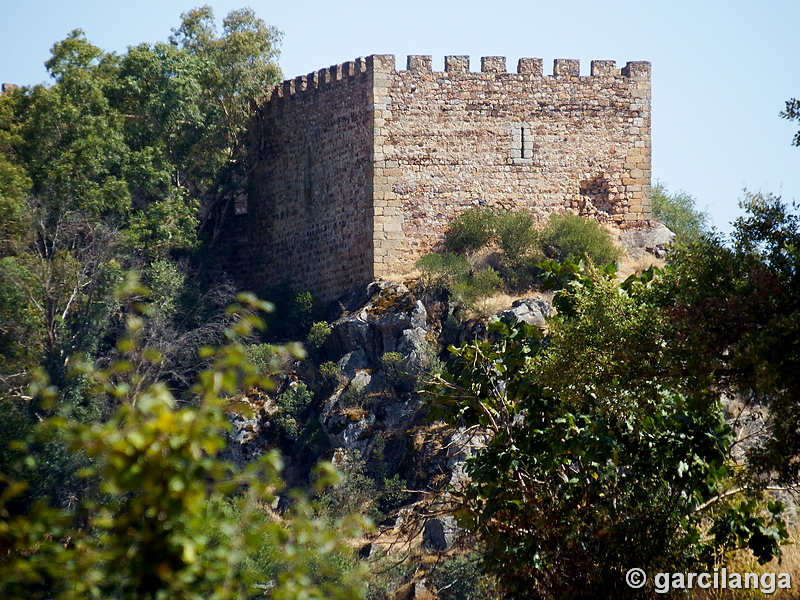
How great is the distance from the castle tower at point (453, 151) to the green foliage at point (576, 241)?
2.90 feet

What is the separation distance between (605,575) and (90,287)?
17.2 m

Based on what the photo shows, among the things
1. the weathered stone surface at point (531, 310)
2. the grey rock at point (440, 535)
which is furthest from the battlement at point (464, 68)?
the grey rock at point (440, 535)

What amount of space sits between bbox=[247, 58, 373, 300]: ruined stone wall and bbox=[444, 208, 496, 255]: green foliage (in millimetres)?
1740

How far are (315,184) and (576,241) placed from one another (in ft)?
20.4

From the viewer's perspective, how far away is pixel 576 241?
2631cm

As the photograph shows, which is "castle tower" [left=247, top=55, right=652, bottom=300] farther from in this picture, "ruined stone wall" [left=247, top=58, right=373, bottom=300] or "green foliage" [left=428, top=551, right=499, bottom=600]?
"green foliage" [left=428, top=551, right=499, bottom=600]

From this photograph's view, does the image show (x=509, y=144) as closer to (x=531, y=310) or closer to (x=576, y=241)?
(x=576, y=241)

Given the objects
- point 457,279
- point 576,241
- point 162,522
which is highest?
point 576,241

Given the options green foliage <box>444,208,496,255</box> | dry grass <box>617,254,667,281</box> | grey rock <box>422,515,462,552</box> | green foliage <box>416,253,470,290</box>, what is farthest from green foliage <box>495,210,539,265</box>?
grey rock <box>422,515,462,552</box>

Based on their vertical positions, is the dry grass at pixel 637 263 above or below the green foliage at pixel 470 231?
below

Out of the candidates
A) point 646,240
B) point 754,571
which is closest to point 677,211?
point 646,240

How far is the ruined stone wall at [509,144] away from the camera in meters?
27.2

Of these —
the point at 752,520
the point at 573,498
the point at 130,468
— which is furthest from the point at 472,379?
the point at 130,468

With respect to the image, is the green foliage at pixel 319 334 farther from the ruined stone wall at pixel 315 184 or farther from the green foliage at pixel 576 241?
the green foliage at pixel 576 241
